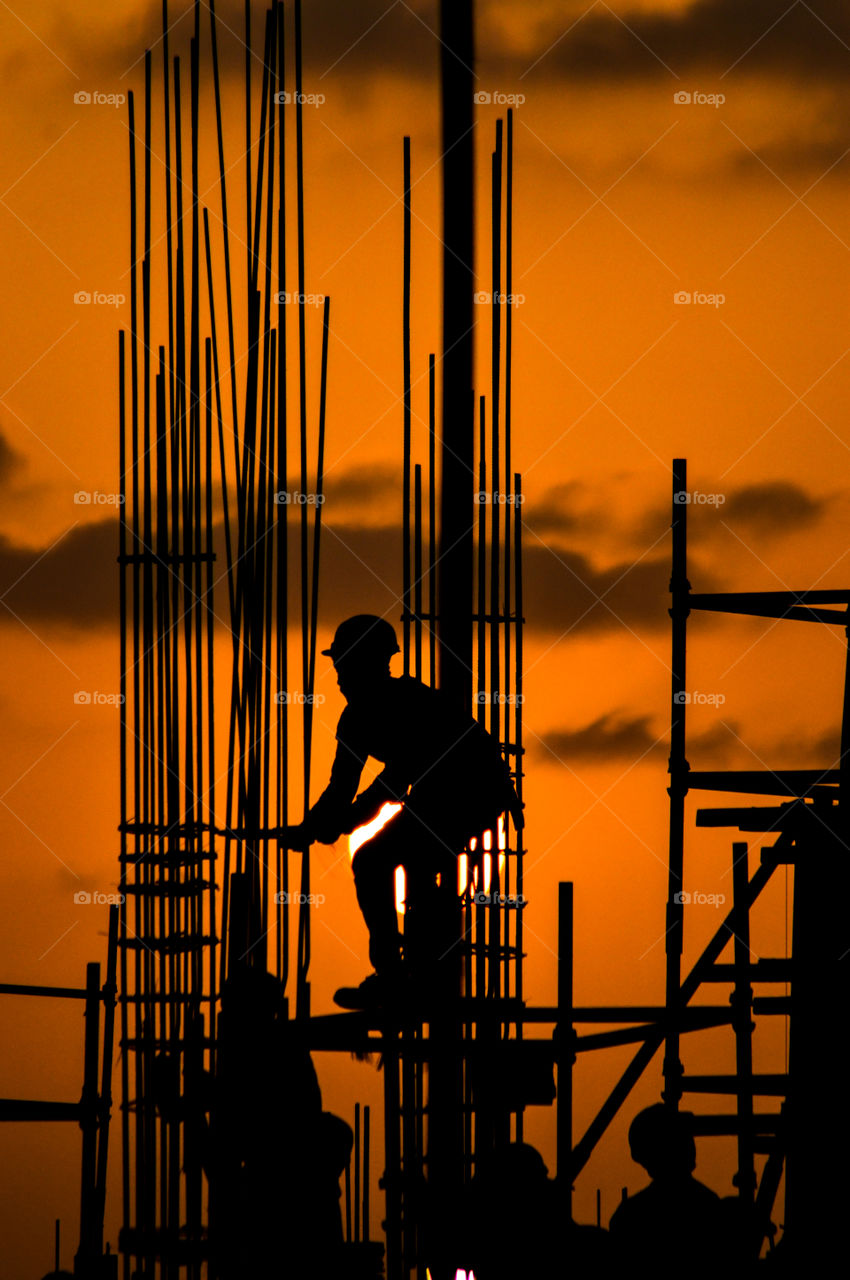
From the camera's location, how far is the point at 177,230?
8320mm

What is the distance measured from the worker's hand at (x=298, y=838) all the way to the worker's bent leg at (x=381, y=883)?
31cm

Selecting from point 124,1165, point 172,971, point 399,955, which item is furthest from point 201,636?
point 124,1165

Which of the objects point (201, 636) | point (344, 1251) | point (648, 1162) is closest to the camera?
point (648, 1162)

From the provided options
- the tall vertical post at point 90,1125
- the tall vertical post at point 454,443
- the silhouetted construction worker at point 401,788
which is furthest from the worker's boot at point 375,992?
the tall vertical post at point 90,1125

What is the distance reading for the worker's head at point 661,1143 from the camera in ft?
20.7

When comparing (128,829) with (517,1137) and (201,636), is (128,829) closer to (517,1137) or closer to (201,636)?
(201,636)

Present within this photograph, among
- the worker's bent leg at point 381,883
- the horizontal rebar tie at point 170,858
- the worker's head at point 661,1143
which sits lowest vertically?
the worker's head at point 661,1143

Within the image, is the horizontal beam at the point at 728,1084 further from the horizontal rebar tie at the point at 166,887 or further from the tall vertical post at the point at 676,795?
the horizontal rebar tie at the point at 166,887

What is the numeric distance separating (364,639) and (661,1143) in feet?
7.49

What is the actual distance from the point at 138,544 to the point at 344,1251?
139 inches

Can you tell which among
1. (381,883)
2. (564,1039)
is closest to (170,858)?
(381,883)

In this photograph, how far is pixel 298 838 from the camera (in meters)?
6.58

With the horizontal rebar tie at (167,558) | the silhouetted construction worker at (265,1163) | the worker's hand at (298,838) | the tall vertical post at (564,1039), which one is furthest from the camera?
the horizontal rebar tie at (167,558)

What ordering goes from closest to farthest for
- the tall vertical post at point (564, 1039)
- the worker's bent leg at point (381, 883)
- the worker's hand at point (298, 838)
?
the tall vertical post at point (564, 1039), the worker's hand at point (298, 838), the worker's bent leg at point (381, 883)
